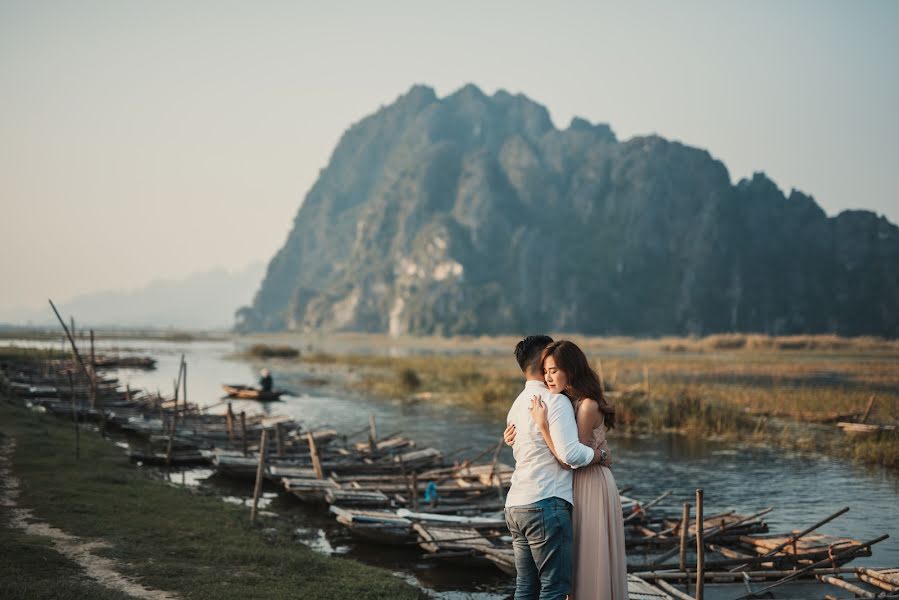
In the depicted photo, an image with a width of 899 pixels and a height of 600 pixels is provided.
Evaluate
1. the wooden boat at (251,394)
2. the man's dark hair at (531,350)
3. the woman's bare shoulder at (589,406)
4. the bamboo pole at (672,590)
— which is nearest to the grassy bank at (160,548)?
the bamboo pole at (672,590)

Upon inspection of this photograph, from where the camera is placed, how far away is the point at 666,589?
9.72m

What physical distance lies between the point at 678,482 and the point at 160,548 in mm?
14308

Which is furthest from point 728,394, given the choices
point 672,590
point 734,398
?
point 672,590

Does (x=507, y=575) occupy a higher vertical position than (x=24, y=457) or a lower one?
lower

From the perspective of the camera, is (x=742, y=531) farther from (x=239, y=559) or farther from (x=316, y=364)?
(x=316, y=364)

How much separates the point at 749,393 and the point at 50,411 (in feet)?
99.2

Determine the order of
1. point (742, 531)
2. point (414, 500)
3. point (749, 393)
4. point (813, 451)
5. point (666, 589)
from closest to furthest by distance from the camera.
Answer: point (666, 589) < point (742, 531) < point (414, 500) < point (813, 451) < point (749, 393)

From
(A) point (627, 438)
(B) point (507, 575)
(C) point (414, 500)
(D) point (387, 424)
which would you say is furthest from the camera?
(D) point (387, 424)

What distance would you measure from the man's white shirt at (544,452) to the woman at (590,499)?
8 cm

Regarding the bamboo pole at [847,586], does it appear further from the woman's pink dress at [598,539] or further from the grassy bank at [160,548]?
the grassy bank at [160,548]

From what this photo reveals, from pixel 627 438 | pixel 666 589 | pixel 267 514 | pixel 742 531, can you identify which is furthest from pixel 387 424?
pixel 666 589

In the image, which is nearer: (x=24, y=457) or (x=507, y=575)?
(x=507, y=575)

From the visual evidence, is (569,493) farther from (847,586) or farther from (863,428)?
(863,428)

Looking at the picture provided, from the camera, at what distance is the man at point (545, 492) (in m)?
5.18
